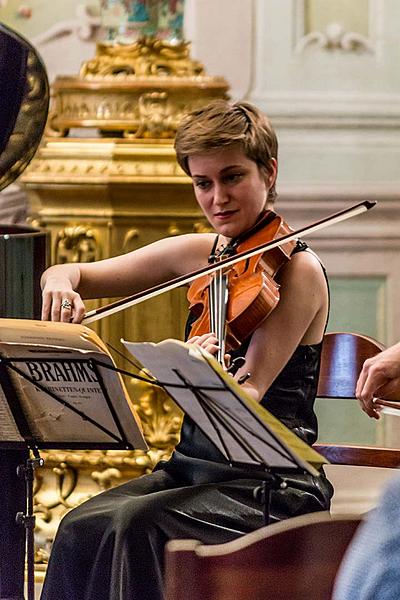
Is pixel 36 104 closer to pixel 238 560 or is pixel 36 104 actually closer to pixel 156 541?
pixel 156 541

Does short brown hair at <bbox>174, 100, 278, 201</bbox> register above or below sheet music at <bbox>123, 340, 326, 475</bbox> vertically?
above

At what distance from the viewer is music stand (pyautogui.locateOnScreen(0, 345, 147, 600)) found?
1916 mm

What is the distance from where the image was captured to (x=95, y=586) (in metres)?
2.12

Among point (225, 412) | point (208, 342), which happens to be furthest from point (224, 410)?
point (208, 342)

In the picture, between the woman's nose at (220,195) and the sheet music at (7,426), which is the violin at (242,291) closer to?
the woman's nose at (220,195)

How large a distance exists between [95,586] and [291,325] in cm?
52

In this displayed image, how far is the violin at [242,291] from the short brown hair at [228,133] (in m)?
0.11

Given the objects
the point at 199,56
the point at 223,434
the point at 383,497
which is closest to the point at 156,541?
the point at 223,434

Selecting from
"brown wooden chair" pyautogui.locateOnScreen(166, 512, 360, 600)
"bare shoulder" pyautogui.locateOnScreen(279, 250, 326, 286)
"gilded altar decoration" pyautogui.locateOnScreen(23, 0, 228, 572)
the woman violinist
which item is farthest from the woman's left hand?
"gilded altar decoration" pyautogui.locateOnScreen(23, 0, 228, 572)

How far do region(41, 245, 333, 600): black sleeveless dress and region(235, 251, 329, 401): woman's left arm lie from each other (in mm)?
63

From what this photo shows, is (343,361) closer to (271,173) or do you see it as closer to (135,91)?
(271,173)

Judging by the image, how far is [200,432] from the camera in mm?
2254

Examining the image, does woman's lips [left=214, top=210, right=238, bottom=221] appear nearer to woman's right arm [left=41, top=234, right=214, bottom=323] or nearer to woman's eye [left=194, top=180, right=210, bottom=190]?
woman's eye [left=194, top=180, right=210, bottom=190]

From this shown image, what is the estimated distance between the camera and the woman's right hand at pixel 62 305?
2.26 metres
